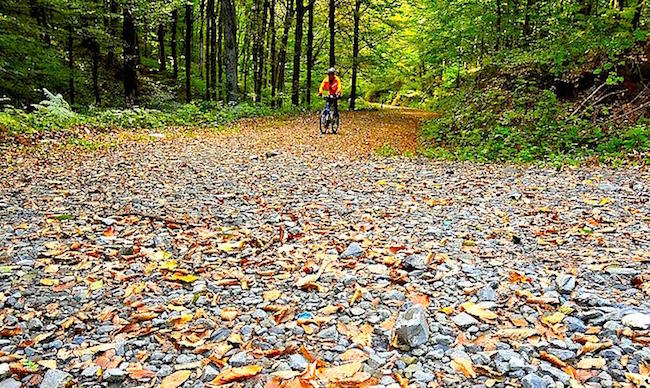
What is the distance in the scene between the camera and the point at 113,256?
3.97m

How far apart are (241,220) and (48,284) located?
6.82 ft

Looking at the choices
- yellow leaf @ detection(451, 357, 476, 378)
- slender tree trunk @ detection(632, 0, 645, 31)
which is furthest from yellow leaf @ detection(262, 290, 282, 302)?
slender tree trunk @ detection(632, 0, 645, 31)

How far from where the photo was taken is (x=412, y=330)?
2541 mm

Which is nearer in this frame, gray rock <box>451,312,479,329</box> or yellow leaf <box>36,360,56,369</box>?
yellow leaf <box>36,360,56,369</box>

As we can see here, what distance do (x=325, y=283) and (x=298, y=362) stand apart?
1028mm

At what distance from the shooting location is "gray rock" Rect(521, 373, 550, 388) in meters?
2.09

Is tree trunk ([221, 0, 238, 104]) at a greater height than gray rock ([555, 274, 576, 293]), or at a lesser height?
greater

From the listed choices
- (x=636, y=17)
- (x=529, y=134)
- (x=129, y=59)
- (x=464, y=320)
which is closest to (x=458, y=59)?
(x=636, y=17)

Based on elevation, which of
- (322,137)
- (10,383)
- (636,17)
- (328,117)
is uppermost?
(636,17)

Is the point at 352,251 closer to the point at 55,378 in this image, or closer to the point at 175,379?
the point at 175,379

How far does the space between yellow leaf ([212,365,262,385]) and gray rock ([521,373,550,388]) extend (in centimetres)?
130

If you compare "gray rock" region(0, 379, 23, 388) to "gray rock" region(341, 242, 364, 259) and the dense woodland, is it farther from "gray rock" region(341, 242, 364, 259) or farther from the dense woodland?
the dense woodland

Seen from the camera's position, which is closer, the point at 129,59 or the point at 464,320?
the point at 464,320

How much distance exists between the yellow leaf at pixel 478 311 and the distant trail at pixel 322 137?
7.44 metres
